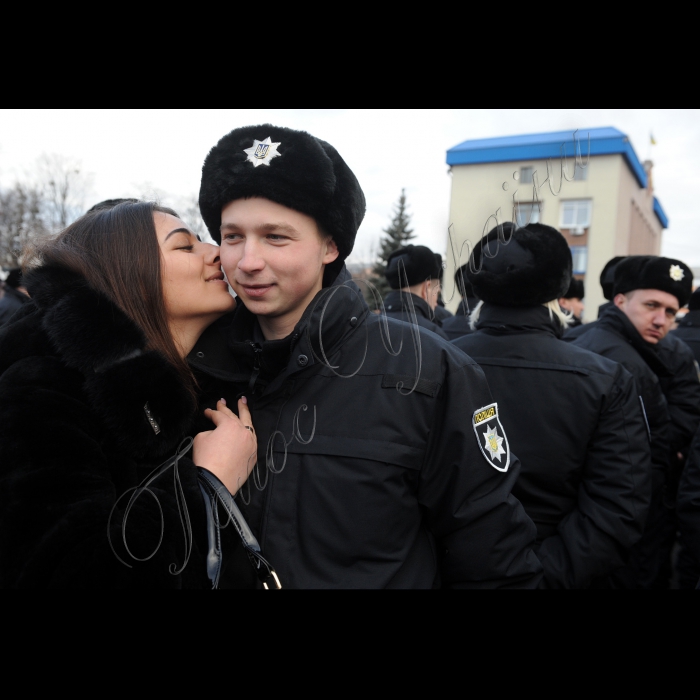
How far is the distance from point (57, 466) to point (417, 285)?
95.6 inches

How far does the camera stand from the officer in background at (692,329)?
17.0 ft

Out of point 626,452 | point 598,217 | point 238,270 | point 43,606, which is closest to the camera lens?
point 43,606

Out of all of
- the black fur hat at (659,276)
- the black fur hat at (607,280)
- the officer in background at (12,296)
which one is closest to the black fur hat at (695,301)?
the black fur hat at (607,280)

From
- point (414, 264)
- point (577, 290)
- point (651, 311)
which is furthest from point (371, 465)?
point (577, 290)

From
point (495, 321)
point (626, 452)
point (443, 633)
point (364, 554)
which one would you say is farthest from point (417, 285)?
point (443, 633)

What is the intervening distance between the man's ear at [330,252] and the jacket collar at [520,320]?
3.43 ft

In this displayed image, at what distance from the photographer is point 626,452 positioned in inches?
88.0

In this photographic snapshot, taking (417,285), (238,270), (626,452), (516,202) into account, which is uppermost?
(516,202)

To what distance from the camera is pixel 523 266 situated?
230 centimetres

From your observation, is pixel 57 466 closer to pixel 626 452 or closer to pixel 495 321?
pixel 495 321

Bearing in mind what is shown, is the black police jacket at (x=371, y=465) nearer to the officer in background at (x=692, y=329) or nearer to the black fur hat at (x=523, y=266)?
the black fur hat at (x=523, y=266)

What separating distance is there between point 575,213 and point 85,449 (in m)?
1.50
